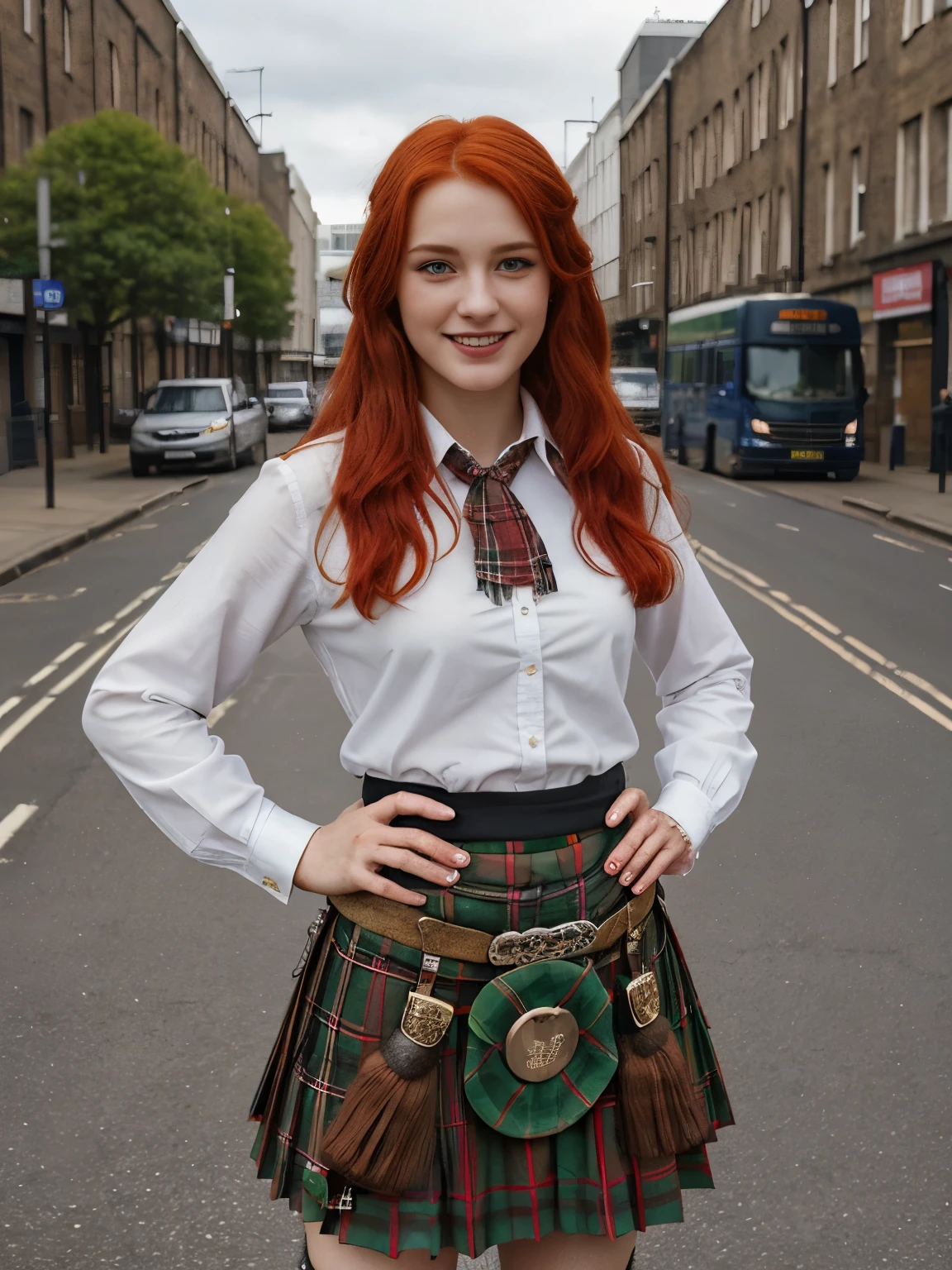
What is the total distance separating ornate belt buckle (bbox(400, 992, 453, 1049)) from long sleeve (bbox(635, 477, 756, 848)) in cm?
47

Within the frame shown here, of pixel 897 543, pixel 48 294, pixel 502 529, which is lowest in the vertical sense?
pixel 897 543

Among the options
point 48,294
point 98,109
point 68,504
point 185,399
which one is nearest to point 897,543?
point 48,294

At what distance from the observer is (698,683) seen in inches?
90.5

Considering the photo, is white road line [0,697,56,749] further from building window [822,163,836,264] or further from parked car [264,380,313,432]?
parked car [264,380,313,432]

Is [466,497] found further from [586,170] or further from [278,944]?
[586,170]

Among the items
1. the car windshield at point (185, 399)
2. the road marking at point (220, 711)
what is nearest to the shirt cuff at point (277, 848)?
the road marking at point (220, 711)

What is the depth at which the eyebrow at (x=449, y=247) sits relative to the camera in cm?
202

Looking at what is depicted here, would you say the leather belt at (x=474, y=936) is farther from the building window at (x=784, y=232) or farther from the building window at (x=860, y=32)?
the building window at (x=784, y=232)

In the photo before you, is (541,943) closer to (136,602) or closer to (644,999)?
(644,999)

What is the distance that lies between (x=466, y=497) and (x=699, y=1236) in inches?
77.4

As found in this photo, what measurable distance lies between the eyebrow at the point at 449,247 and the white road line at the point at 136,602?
10.6 metres

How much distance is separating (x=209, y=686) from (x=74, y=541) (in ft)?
54.5

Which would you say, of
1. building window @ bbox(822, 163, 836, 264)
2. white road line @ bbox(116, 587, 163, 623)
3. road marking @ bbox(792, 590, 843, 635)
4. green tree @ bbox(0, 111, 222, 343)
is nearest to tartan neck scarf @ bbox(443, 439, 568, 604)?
road marking @ bbox(792, 590, 843, 635)

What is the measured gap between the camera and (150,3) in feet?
164
